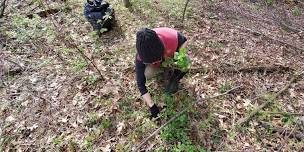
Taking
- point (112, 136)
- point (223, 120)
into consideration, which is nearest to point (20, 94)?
point (112, 136)

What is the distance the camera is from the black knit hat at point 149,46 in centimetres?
347

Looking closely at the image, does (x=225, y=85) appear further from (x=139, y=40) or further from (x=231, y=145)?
(x=139, y=40)

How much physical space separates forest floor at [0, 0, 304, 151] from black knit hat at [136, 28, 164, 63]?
36.2 inches

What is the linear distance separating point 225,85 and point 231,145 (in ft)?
3.44

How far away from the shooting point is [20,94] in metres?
4.84

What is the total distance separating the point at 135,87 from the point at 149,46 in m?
1.29

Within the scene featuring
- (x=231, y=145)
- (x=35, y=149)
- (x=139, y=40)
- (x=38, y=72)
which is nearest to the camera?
(x=139, y=40)

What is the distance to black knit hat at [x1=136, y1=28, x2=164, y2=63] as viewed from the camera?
3.47 meters

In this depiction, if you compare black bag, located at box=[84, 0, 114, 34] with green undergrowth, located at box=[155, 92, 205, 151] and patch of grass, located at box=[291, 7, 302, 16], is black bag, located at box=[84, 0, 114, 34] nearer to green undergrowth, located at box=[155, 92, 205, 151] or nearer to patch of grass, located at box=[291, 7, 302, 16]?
green undergrowth, located at box=[155, 92, 205, 151]


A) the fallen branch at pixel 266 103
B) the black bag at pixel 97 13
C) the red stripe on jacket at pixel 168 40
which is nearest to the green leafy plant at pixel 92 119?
the red stripe on jacket at pixel 168 40

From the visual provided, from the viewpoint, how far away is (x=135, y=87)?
184 inches

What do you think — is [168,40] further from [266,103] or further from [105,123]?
[266,103]

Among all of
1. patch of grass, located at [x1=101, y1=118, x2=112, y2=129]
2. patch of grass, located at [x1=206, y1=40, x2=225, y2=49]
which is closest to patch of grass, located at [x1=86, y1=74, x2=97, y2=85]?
patch of grass, located at [x1=101, y1=118, x2=112, y2=129]

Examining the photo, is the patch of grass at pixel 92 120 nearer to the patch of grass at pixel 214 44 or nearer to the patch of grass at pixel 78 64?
the patch of grass at pixel 78 64
